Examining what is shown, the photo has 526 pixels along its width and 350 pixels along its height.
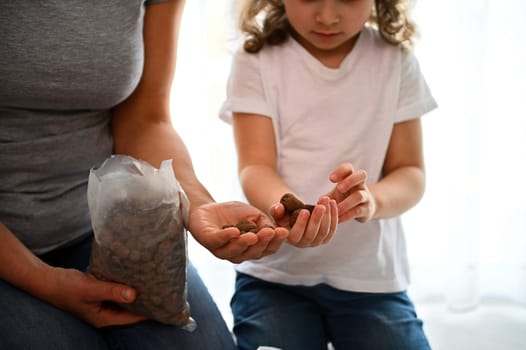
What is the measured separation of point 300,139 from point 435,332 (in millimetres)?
651

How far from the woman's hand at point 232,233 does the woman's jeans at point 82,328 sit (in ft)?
0.49

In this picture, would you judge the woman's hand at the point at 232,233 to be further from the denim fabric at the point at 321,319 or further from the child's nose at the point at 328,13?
the child's nose at the point at 328,13

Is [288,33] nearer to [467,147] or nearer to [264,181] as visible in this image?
[264,181]

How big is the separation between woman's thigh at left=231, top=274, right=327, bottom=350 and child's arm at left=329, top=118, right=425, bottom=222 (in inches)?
8.2

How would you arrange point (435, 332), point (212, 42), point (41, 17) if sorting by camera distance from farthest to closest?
point (435, 332) < point (212, 42) < point (41, 17)

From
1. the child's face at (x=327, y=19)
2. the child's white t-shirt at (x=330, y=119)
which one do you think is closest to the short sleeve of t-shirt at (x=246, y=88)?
the child's white t-shirt at (x=330, y=119)

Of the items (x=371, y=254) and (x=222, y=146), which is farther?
(x=222, y=146)

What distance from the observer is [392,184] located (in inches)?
40.2

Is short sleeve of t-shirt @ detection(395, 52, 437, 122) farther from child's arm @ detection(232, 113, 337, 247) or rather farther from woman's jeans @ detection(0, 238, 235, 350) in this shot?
woman's jeans @ detection(0, 238, 235, 350)

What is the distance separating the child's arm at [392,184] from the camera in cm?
84

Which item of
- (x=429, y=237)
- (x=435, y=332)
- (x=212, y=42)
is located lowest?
(x=435, y=332)

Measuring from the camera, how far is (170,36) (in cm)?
102

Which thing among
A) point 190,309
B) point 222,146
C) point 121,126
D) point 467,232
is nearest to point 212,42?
point 222,146

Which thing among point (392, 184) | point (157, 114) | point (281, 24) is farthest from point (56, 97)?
point (392, 184)
